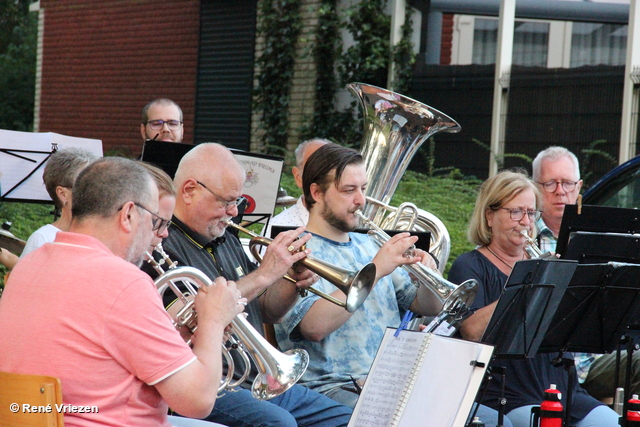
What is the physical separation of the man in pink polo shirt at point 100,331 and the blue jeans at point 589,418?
1.80 metres

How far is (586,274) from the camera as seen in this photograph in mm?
3387

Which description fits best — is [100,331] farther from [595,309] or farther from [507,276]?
[507,276]

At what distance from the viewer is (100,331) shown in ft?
7.27

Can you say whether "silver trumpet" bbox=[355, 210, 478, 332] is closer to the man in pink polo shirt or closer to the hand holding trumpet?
the hand holding trumpet

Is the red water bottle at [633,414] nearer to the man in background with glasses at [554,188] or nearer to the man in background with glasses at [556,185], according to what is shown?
the man in background with glasses at [554,188]

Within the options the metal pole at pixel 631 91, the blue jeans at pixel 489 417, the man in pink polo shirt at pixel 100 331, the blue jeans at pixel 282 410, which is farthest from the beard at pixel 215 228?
the metal pole at pixel 631 91

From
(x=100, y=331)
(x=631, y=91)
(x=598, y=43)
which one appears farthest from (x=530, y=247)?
(x=598, y=43)

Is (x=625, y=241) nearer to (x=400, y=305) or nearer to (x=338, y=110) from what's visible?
(x=400, y=305)

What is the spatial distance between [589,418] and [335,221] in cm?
148

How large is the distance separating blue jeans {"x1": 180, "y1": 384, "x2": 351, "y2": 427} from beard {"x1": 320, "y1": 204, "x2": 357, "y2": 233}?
786mm

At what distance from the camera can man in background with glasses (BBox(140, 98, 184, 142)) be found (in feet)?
18.5

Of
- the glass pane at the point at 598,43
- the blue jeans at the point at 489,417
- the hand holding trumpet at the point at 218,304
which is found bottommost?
the blue jeans at the point at 489,417

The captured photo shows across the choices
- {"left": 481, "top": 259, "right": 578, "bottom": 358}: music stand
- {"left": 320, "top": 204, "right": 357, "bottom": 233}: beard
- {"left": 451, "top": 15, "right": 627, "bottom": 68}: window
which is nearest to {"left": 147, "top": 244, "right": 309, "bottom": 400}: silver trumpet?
{"left": 481, "top": 259, "right": 578, "bottom": 358}: music stand

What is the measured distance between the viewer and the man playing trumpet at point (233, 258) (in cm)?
317
